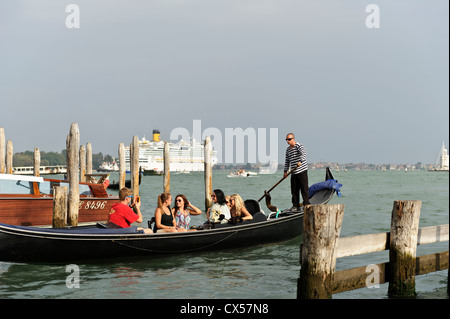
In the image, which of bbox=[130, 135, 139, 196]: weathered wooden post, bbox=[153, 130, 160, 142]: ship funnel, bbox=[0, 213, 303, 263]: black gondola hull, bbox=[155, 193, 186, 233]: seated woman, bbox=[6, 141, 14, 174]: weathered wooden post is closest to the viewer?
bbox=[0, 213, 303, 263]: black gondola hull

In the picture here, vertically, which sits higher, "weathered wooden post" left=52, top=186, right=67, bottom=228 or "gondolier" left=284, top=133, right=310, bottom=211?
"gondolier" left=284, top=133, right=310, bottom=211

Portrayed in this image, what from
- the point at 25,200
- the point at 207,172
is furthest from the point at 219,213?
the point at 207,172

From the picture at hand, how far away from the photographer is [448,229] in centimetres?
568

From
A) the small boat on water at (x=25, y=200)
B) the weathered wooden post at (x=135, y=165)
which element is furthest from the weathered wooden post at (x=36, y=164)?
the small boat on water at (x=25, y=200)

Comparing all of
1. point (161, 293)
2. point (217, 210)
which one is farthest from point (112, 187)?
point (161, 293)

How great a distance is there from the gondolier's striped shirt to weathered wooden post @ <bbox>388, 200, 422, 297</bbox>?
3.84 m

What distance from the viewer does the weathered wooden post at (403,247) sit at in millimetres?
5281

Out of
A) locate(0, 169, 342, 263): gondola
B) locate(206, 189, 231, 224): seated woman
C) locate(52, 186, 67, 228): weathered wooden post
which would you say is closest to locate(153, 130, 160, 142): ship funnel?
locate(52, 186, 67, 228): weathered wooden post

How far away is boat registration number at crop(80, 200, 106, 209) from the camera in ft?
39.6

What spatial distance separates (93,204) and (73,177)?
8.27ft

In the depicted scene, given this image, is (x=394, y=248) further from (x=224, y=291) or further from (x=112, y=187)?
(x=112, y=187)

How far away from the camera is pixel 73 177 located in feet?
32.4

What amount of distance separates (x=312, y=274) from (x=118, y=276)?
9.99ft

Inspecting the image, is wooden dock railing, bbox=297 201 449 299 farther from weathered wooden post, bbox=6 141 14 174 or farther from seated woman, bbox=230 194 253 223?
weathered wooden post, bbox=6 141 14 174
